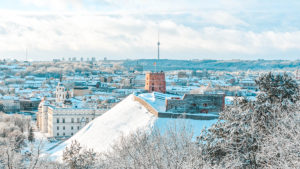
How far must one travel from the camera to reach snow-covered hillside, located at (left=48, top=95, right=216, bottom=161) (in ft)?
112

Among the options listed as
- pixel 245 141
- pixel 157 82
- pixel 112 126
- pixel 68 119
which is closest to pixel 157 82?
pixel 157 82

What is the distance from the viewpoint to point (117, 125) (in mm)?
37688

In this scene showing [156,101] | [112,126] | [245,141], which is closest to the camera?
[245,141]

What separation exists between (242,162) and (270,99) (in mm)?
3638

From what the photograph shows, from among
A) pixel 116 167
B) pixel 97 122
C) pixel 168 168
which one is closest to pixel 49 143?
pixel 97 122

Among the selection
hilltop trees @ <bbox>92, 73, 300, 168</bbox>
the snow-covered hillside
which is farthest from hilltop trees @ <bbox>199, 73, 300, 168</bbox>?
the snow-covered hillside

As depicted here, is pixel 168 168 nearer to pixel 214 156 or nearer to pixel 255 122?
pixel 214 156

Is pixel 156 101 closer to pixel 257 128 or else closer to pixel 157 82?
pixel 157 82

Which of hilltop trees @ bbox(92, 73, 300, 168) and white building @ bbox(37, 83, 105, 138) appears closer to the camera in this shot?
hilltop trees @ bbox(92, 73, 300, 168)

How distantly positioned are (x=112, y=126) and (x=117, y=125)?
558mm

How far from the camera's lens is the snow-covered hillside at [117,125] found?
3412cm

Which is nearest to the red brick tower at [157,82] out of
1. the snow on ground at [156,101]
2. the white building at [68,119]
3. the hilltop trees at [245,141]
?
the snow on ground at [156,101]

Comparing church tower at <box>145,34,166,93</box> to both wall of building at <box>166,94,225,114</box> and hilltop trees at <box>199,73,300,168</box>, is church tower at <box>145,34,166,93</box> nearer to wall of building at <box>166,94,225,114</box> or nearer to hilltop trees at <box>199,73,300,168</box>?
wall of building at <box>166,94,225,114</box>

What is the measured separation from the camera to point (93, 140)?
3647 centimetres
